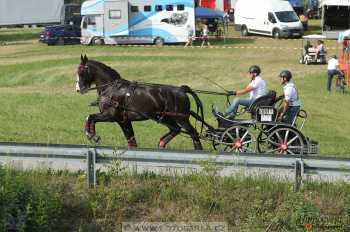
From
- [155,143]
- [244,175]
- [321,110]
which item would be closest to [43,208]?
[244,175]

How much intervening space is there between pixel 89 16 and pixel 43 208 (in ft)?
133

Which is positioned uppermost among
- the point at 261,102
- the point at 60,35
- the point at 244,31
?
the point at 244,31

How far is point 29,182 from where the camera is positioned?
27.0 ft

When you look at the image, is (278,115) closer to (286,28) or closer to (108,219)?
(108,219)

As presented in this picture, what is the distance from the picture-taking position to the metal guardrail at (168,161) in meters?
8.31

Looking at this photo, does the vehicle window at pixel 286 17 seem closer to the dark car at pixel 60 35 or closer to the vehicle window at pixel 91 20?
the vehicle window at pixel 91 20

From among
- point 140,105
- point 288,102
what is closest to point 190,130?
point 140,105

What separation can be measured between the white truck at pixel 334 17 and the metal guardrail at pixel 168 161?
40.6 meters

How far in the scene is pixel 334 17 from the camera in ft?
157

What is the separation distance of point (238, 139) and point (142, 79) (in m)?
19.6

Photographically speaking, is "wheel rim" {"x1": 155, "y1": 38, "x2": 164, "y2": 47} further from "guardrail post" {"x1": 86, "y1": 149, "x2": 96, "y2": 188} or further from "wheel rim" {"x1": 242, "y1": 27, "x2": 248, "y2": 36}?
"guardrail post" {"x1": 86, "y1": 149, "x2": 96, "y2": 188}

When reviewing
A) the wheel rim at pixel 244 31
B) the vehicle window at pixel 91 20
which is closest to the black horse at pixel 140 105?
the vehicle window at pixel 91 20

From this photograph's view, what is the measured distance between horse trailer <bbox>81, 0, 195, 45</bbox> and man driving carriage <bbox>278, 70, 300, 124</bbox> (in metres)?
33.1

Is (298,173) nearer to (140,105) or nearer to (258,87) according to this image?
(258,87)
